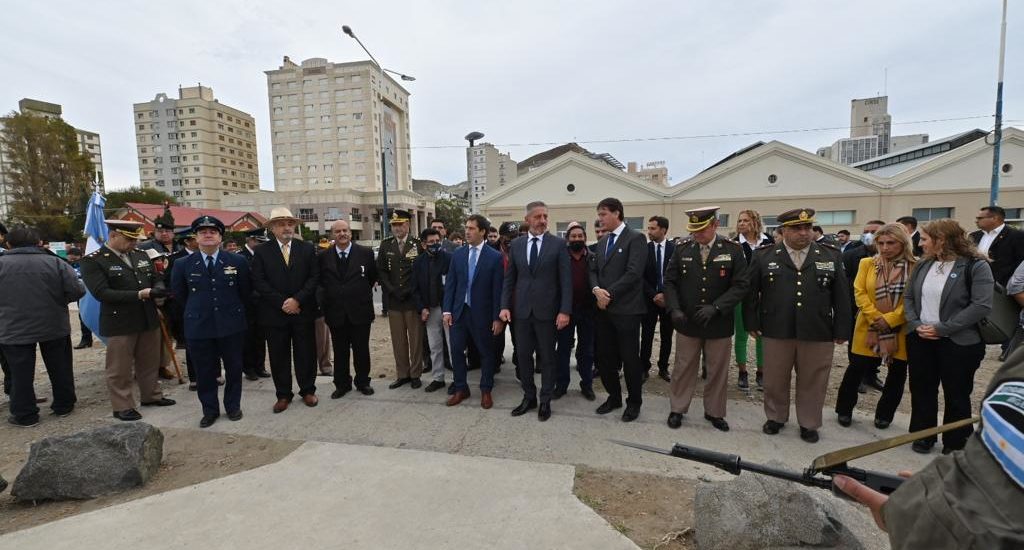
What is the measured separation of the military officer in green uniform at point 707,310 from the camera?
4.15 m

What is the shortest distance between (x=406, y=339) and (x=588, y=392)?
2.21m

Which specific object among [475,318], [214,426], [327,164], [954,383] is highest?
[327,164]

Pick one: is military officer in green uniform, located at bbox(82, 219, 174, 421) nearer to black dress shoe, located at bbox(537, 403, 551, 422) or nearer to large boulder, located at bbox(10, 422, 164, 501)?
large boulder, located at bbox(10, 422, 164, 501)

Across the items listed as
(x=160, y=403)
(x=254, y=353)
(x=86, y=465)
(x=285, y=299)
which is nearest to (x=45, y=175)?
(x=254, y=353)

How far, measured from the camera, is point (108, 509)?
10.1 ft

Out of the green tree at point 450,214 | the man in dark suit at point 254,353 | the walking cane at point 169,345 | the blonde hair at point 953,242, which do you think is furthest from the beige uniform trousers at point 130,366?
the green tree at point 450,214

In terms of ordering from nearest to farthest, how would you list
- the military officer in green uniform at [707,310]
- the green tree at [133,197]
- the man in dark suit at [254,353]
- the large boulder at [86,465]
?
the large boulder at [86,465] → the military officer in green uniform at [707,310] → the man in dark suit at [254,353] → the green tree at [133,197]

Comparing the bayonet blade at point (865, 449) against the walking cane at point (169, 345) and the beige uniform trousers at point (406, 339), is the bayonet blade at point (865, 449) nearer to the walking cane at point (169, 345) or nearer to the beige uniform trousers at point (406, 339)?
the beige uniform trousers at point (406, 339)

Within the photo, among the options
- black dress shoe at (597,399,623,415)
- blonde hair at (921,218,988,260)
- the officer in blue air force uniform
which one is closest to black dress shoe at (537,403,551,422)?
black dress shoe at (597,399,623,415)

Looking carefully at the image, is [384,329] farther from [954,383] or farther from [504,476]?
[954,383]

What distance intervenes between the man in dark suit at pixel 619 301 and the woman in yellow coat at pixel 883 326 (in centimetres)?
187

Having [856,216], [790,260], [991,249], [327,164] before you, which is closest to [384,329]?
[790,260]

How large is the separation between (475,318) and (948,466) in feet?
14.0

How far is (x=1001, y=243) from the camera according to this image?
6.36 m
